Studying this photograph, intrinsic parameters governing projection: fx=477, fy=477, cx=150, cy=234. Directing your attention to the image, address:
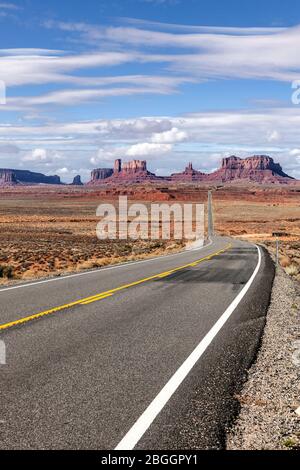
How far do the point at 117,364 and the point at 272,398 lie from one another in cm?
205

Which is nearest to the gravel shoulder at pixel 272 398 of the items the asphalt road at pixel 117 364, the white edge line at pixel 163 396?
the asphalt road at pixel 117 364

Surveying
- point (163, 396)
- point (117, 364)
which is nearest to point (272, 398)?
point (163, 396)

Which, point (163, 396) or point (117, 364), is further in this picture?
point (117, 364)

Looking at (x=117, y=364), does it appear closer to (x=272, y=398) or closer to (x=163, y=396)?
(x=163, y=396)

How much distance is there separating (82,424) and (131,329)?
394cm

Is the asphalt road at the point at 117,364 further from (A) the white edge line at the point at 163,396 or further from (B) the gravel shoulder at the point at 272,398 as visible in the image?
(B) the gravel shoulder at the point at 272,398

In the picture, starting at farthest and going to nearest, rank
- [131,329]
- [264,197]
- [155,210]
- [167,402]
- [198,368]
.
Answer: [264,197]
[155,210]
[131,329]
[198,368]
[167,402]

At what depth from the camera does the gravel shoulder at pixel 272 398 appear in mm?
4441

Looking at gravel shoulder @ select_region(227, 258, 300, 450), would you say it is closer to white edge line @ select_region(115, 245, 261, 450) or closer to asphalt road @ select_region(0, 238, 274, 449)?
asphalt road @ select_region(0, 238, 274, 449)

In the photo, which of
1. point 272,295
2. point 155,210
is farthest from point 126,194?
point 272,295

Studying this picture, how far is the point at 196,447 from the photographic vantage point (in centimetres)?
421

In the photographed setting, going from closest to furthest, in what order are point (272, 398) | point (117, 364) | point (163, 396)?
1. point (163, 396)
2. point (272, 398)
3. point (117, 364)

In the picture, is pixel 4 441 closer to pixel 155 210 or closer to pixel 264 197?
pixel 155 210

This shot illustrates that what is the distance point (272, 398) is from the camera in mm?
5539
